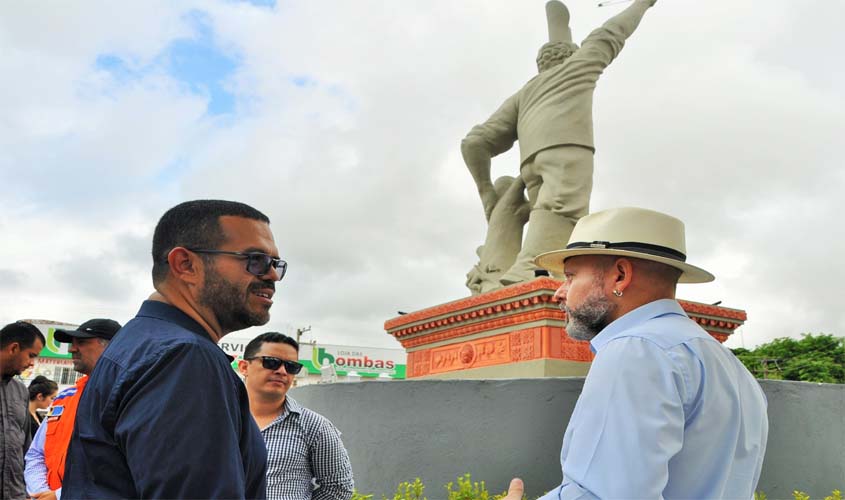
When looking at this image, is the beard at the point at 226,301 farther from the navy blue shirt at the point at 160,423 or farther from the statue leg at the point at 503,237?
the statue leg at the point at 503,237

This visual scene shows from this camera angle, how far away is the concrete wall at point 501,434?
19.1 feet

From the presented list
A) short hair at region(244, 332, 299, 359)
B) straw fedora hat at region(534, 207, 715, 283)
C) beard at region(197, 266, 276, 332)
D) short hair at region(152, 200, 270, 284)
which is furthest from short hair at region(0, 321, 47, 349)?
straw fedora hat at region(534, 207, 715, 283)

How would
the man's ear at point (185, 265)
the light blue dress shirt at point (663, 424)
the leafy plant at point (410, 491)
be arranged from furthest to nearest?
the leafy plant at point (410, 491) < the man's ear at point (185, 265) < the light blue dress shirt at point (663, 424)

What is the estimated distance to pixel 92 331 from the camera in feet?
12.9

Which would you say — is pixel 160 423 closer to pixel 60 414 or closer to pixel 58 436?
pixel 58 436

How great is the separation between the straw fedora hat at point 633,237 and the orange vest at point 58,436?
8.76 ft

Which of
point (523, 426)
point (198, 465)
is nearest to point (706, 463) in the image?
point (198, 465)

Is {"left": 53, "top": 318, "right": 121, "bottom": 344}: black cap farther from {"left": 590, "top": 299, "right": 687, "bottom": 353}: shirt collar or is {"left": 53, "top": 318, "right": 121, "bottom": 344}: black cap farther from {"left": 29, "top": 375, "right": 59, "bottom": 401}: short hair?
{"left": 29, "top": 375, "right": 59, "bottom": 401}: short hair

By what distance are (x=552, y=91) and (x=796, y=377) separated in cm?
3658

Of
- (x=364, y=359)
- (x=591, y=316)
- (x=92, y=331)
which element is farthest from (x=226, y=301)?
(x=364, y=359)

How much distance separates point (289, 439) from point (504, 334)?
4.48 m

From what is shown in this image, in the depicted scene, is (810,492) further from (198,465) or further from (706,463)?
(198,465)

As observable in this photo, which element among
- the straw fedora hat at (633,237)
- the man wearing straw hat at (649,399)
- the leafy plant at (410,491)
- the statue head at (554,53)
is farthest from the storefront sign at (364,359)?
the man wearing straw hat at (649,399)

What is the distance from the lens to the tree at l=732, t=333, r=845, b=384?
37688mm
